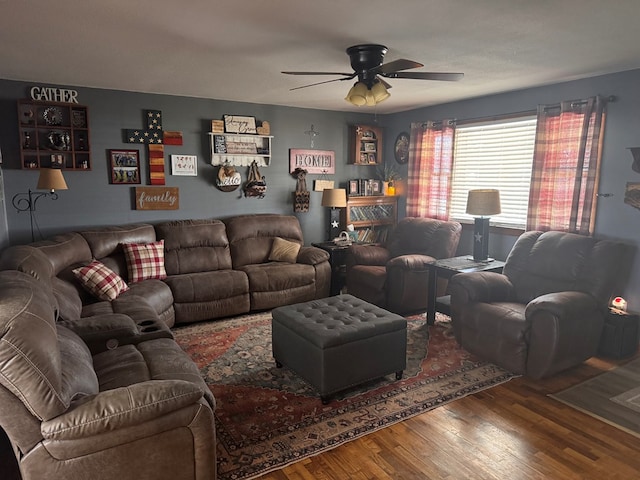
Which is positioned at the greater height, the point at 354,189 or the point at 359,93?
the point at 359,93

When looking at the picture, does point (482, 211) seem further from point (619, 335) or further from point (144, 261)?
point (144, 261)

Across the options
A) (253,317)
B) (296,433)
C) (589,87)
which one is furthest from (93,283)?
(589,87)

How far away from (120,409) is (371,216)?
4.66m

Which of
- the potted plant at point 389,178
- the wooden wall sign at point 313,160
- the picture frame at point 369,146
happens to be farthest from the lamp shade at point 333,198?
the picture frame at point 369,146

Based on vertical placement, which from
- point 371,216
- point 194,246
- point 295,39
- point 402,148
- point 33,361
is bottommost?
point 194,246

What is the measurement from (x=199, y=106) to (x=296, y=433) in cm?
376

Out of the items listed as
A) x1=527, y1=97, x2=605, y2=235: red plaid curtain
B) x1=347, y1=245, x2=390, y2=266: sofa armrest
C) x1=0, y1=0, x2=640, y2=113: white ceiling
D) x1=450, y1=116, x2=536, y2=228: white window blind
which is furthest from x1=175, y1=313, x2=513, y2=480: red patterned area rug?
x1=0, y1=0, x2=640, y2=113: white ceiling

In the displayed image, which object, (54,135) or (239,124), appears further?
(239,124)

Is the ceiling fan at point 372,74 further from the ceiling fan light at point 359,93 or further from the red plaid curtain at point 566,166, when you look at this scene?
the red plaid curtain at point 566,166

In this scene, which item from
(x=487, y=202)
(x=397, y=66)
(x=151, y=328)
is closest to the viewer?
(x=397, y=66)

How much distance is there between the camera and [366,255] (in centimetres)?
505

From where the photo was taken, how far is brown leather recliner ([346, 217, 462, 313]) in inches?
177

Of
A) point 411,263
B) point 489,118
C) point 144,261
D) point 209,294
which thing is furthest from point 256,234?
point 489,118

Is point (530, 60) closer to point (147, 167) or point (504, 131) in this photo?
point (504, 131)
